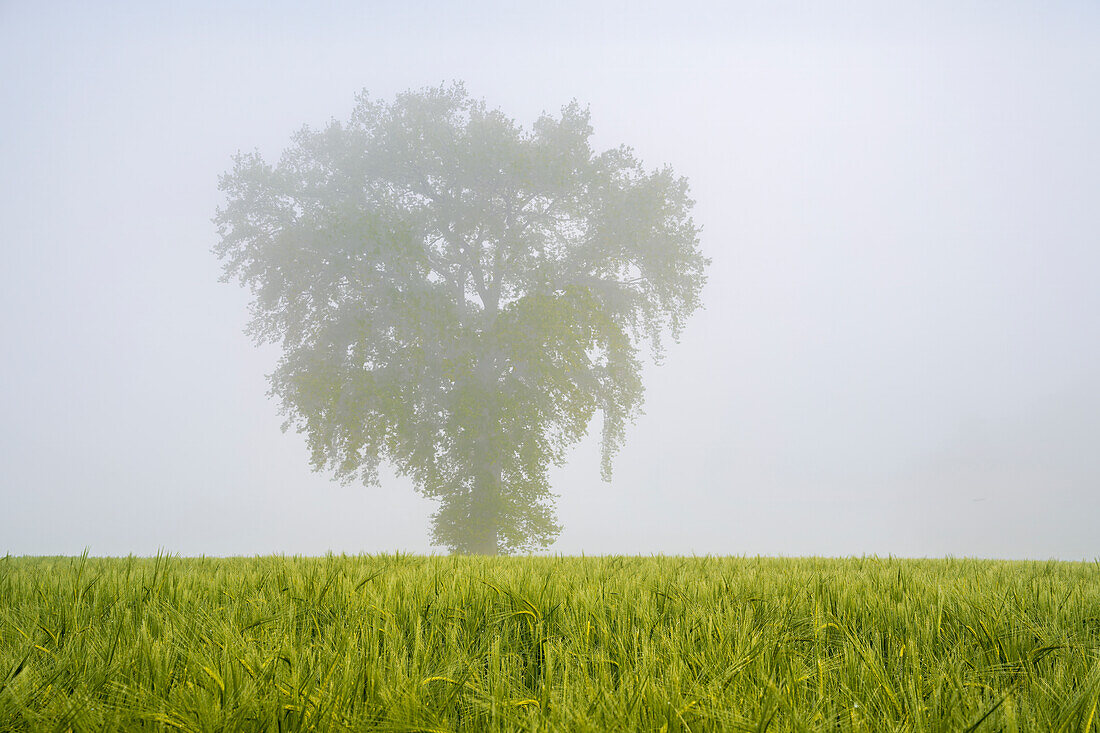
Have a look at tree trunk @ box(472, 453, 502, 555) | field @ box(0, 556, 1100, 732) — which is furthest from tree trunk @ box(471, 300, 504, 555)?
field @ box(0, 556, 1100, 732)

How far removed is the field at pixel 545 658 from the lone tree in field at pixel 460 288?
13.0 metres

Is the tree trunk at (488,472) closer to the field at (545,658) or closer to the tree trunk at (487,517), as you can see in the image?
the tree trunk at (487,517)

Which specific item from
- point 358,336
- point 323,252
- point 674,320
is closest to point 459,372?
point 358,336

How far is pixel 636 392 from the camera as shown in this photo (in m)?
20.0

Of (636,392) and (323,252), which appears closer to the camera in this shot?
(323,252)

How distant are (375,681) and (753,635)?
1461 mm

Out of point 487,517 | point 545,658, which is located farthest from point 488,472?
point 545,658

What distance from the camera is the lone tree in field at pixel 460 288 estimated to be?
Answer: 16672 millimetres

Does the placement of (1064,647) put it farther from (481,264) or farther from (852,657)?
(481,264)

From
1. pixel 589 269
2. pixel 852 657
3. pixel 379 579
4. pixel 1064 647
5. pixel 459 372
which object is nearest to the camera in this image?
pixel 852 657

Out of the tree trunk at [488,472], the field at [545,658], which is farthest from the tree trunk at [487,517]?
the field at [545,658]

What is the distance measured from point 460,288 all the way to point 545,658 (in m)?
17.6

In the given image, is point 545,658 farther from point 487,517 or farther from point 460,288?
point 460,288

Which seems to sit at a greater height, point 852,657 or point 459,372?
point 459,372
